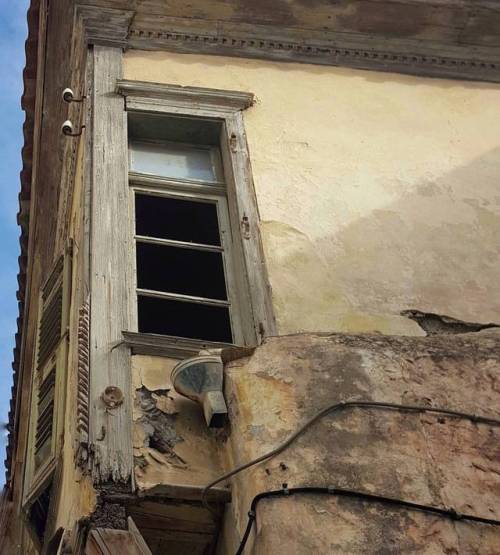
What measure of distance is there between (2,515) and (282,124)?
4.48 metres

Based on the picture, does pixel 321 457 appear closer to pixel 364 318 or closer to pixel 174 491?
pixel 174 491

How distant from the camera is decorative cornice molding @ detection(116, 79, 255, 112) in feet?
22.2

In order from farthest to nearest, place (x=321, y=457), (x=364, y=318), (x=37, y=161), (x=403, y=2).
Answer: (x=37, y=161) < (x=403, y=2) < (x=364, y=318) < (x=321, y=457)

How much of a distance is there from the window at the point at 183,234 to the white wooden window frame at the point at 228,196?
1cm

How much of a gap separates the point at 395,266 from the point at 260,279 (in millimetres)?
860

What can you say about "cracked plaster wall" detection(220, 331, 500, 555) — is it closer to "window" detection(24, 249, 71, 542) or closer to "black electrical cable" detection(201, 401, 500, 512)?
"black electrical cable" detection(201, 401, 500, 512)

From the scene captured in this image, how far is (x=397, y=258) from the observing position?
609 centimetres

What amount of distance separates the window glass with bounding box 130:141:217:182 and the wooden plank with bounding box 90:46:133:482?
0.27m

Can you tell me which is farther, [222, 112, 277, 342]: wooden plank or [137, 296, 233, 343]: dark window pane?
[137, 296, 233, 343]: dark window pane

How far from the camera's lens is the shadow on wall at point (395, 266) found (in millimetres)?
5645

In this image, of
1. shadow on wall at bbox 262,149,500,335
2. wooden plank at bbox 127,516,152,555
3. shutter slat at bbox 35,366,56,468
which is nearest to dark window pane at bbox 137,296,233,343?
shadow on wall at bbox 262,149,500,335

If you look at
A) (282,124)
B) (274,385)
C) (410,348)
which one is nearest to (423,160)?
(282,124)

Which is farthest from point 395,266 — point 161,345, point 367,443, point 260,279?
point 367,443

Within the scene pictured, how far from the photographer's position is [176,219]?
652cm
